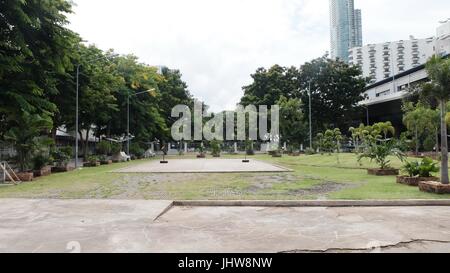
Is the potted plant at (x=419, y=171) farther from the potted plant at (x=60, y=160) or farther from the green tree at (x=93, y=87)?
the green tree at (x=93, y=87)

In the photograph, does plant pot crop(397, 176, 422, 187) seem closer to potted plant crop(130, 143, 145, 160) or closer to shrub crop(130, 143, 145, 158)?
potted plant crop(130, 143, 145, 160)

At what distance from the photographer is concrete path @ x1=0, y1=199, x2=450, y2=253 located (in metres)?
5.31

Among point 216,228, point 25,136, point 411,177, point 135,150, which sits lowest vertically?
point 216,228

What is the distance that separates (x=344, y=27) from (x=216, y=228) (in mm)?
152509

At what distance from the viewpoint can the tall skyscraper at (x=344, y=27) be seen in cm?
14388

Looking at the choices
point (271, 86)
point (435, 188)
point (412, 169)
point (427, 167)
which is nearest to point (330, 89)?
point (271, 86)

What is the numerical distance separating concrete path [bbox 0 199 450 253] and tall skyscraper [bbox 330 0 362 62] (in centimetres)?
14306

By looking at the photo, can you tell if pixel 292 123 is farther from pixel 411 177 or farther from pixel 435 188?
pixel 435 188

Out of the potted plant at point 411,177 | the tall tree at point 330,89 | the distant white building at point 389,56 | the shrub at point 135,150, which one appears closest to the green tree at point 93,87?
the shrub at point 135,150

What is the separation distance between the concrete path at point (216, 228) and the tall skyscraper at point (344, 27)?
469 ft

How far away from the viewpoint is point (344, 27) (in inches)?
5773

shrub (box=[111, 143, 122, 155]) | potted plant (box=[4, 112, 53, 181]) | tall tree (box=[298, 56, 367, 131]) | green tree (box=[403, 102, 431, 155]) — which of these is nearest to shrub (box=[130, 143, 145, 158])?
shrub (box=[111, 143, 122, 155])
